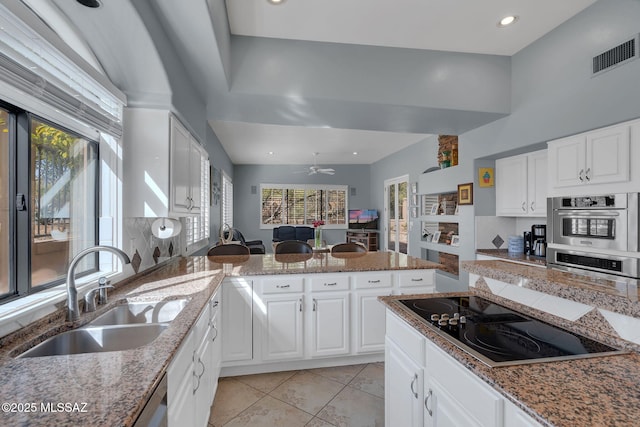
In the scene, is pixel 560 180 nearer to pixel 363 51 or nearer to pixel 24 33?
pixel 363 51

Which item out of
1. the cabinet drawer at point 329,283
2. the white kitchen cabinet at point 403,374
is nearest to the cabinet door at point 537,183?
the cabinet drawer at point 329,283

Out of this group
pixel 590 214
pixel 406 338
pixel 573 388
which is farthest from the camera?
pixel 590 214

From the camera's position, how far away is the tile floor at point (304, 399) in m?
2.00

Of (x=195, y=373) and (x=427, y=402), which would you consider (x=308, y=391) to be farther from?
(x=427, y=402)

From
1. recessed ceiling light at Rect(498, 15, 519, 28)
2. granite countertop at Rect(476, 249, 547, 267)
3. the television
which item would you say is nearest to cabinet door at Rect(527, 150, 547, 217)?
granite countertop at Rect(476, 249, 547, 267)

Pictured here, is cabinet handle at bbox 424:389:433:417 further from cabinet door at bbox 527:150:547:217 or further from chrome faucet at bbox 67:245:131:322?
cabinet door at bbox 527:150:547:217

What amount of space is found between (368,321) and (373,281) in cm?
35

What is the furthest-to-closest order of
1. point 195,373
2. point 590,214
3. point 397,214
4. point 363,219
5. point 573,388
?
point 363,219 → point 397,214 → point 590,214 → point 195,373 → point 573,388

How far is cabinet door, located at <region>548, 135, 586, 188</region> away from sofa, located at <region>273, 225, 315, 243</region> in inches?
235

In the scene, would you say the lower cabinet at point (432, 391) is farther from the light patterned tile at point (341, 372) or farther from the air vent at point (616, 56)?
the air vent at point (616, 56)

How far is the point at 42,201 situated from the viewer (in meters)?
1.52

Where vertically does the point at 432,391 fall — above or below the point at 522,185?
below

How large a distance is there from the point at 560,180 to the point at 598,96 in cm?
73

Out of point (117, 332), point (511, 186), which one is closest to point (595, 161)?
point (511, 186)
